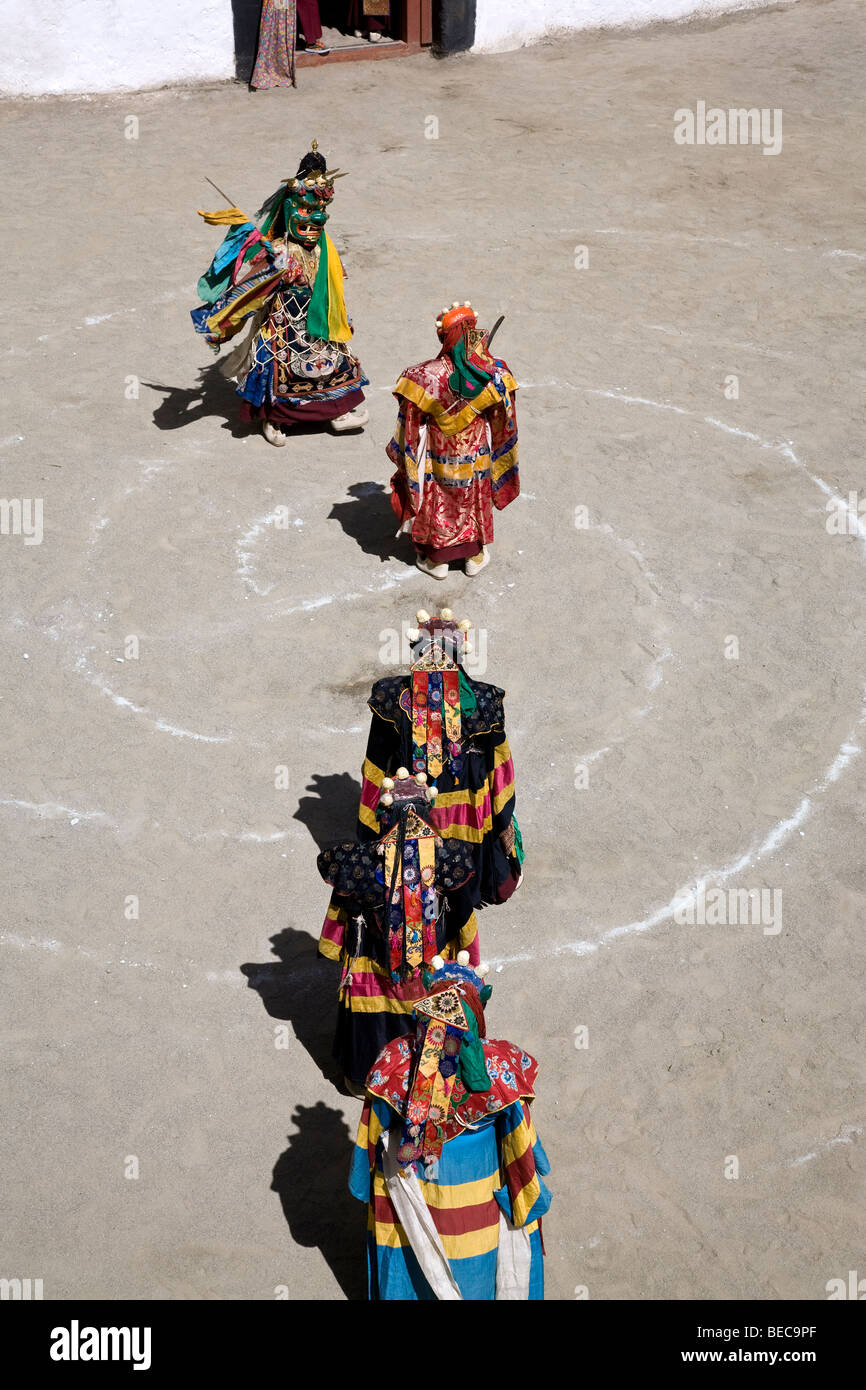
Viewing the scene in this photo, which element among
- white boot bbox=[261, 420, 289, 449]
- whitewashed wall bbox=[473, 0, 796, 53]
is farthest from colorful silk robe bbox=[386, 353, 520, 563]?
whitewashed wall bbox=[473, 0, 796, 53]

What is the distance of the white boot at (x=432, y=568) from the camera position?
982 centimetres

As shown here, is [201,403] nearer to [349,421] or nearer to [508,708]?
[349,421]

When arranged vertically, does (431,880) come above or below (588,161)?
below

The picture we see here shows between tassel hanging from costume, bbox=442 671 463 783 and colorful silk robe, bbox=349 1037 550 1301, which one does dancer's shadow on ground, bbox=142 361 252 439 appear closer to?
tassel hanging from costume, bbox=442 671 463 783

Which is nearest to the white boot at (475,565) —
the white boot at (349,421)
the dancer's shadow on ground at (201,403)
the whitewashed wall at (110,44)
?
the white boot at (349,421)

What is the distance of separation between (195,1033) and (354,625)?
11.2 feet

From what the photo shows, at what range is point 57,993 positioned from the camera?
6895mm

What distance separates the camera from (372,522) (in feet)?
34.0

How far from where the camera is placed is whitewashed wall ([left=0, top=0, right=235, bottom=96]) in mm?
16750

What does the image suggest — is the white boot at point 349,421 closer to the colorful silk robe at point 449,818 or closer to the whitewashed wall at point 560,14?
the colorful silk robe at point 449,818

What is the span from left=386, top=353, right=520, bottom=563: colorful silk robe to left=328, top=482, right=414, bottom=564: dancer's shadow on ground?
321 mm
